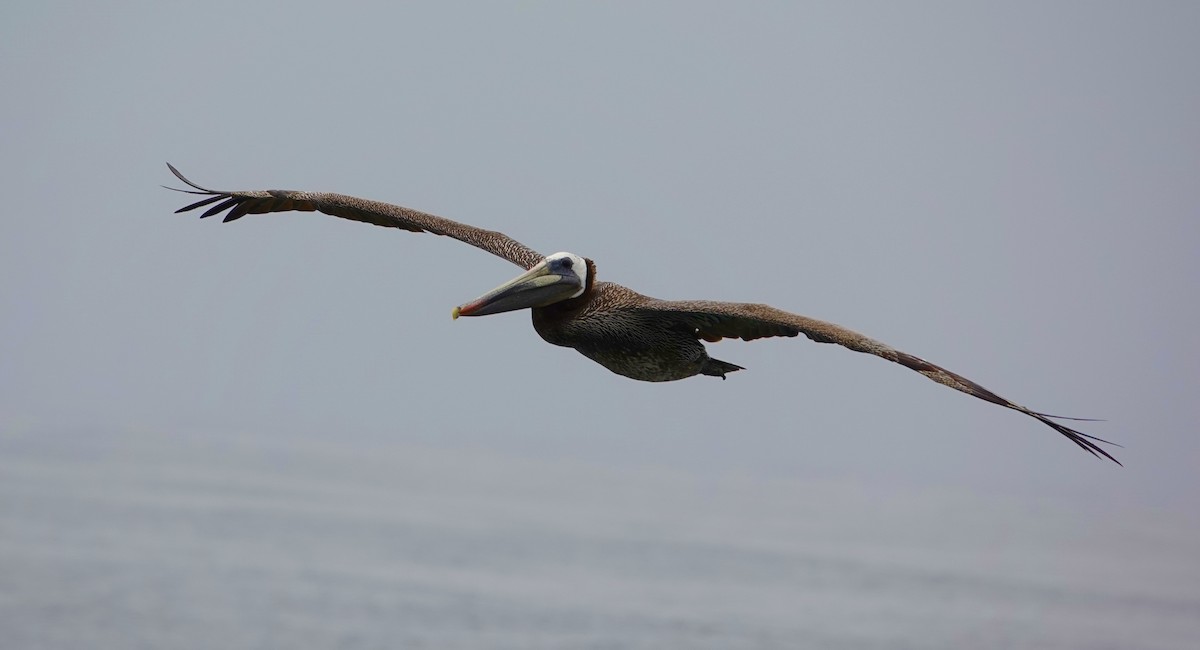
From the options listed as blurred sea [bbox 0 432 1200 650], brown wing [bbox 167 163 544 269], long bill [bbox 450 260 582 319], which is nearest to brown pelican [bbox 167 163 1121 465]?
long bill [bbox 450 260 582 319]

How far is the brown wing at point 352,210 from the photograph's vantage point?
13.9 metres

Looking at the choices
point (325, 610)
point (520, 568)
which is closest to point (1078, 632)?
point (520, 568)

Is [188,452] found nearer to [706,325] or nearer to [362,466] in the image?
[362,466]

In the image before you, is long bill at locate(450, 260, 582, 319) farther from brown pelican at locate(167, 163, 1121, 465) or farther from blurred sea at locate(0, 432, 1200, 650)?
blurred sea at locate(0, 432, 1200, 650)

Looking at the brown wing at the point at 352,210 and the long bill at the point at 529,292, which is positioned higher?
the brown wing at the point at 352,210

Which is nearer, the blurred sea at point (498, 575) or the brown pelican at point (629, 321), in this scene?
the brown pelican at point (629, 321)

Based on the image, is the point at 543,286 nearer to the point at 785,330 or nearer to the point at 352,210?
the point at 785,330

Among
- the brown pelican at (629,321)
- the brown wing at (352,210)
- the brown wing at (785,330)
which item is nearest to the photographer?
the brown wing at (785,330)

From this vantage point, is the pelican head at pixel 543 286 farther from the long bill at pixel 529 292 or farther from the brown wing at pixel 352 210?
the brown wing at pixel 352 210

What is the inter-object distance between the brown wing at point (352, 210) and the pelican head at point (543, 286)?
166 cm

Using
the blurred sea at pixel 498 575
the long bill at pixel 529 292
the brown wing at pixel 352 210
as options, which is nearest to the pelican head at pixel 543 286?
the long bill at pixel 529 292

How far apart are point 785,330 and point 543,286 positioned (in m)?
1.77

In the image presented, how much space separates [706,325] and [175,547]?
5749 centimetres

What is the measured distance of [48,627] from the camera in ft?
167
